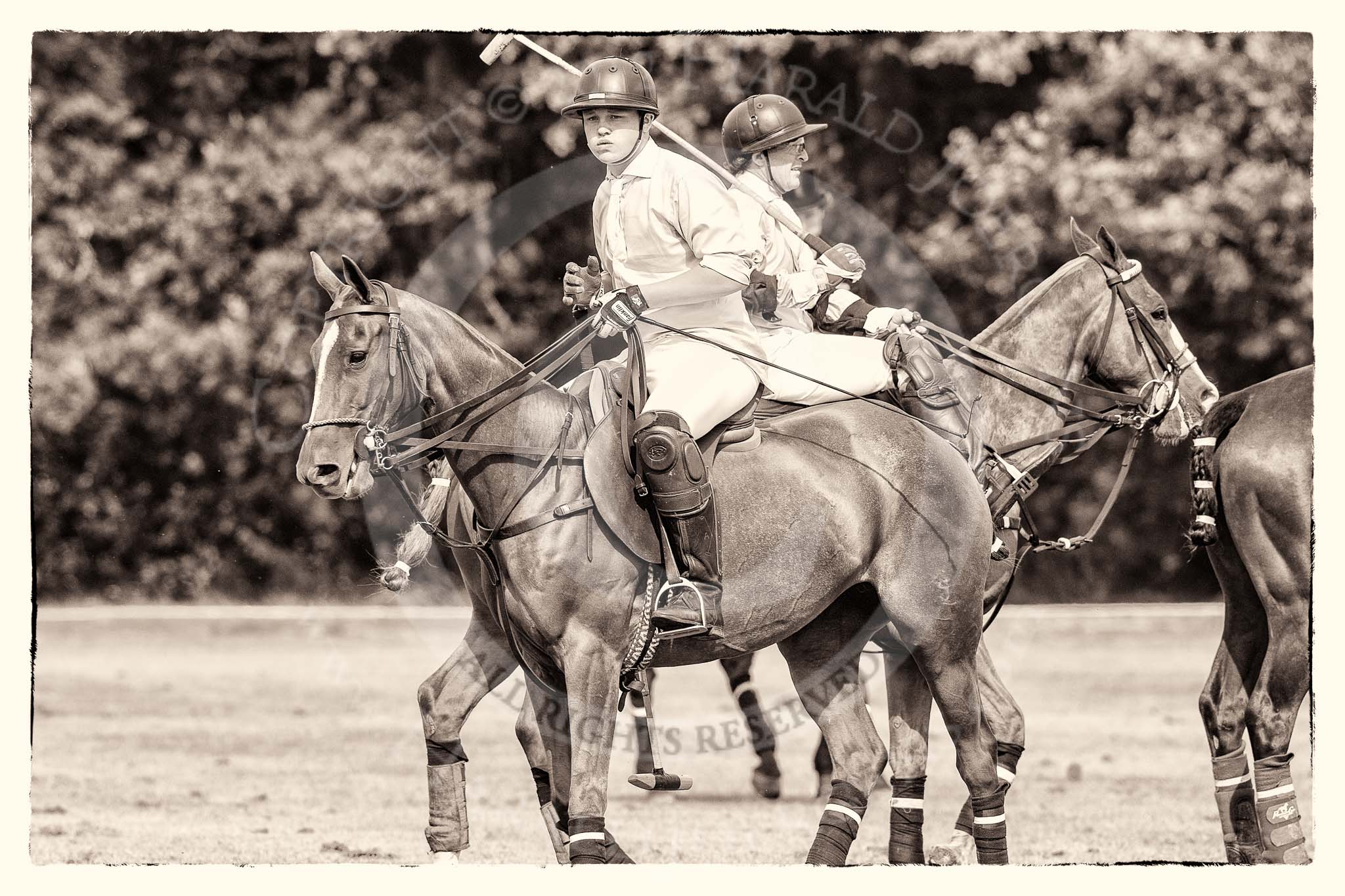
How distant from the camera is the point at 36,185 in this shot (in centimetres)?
2122

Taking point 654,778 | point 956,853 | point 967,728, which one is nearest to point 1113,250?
point 967,728

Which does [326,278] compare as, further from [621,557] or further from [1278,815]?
[1278,815]

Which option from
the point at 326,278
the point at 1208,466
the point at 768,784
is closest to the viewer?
the point at 326,278

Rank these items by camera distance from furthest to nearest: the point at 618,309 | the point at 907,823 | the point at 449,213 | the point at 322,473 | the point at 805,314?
the point at 449,213 → the point at 805,314 → the point at 907,823 → the point at 618,309 → the point at 322,473

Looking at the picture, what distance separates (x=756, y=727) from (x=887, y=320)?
13.8 ft

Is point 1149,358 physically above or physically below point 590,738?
above

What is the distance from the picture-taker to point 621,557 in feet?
22.8

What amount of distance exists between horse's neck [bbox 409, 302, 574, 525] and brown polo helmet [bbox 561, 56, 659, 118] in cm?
103

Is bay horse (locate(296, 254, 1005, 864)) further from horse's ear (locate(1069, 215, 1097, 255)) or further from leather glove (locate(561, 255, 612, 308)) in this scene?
horse's ear (locate(1069, 215, 1097, 255))

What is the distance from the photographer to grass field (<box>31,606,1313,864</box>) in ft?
32.2

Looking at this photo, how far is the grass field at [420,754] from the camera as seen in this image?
32.2ft

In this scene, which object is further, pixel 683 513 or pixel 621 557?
pixel 621 557

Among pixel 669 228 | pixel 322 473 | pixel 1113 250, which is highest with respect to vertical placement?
pixel 1113 250

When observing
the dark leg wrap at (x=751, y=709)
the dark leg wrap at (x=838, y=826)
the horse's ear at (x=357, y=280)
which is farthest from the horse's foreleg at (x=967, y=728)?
the dark leg wrap at (x=751, y=709)
